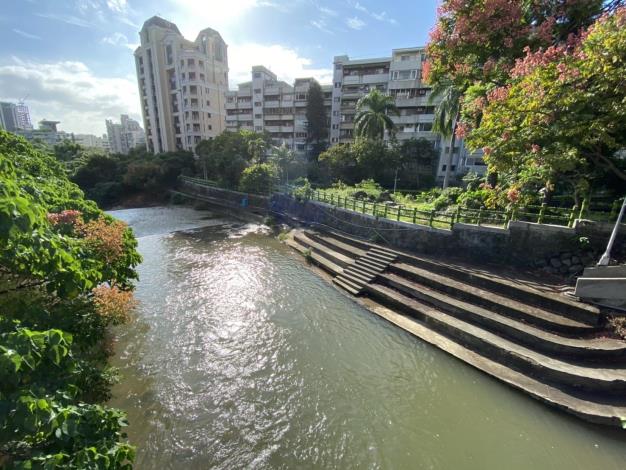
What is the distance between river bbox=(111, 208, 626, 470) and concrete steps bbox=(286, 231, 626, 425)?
0.48 m

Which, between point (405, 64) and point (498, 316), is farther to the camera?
point (405, 64)

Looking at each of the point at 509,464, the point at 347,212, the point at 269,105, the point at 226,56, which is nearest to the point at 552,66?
the point at 509,464

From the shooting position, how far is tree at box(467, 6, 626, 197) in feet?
24.5

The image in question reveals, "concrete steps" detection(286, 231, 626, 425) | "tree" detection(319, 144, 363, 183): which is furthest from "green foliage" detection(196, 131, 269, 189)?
"concrete steps" detection(286, 231, 626, 425)

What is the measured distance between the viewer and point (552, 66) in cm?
838

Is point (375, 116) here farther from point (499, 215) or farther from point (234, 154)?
point (499, 215)

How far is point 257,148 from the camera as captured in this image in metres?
32.4

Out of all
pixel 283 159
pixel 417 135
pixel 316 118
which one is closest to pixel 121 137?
pixel 316 118

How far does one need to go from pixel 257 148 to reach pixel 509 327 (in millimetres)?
29629

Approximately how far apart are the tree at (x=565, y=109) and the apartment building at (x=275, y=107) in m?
37.7

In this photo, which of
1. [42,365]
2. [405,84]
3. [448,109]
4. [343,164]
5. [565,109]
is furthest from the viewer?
[405,84]

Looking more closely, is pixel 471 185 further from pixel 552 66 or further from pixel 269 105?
pixel 269 105

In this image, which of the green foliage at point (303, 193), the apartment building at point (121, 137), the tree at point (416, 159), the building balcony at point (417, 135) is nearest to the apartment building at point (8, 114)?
the apartment building at point (121, 137)

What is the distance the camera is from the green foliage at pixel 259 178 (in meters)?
28.6
